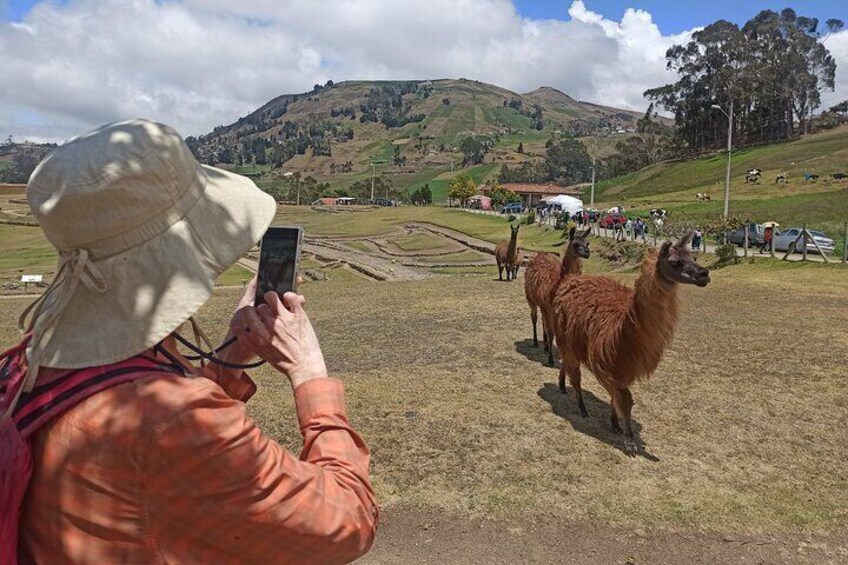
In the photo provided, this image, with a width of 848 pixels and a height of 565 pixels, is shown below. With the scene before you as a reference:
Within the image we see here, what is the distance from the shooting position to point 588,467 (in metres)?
5.57

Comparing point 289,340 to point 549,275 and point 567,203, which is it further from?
point 567,203

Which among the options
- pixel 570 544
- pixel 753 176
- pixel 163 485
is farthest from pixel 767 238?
pixel 753 176

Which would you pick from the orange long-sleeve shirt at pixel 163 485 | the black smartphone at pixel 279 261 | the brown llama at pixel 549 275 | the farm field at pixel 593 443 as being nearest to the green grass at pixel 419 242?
the farm field at pixel 593 443

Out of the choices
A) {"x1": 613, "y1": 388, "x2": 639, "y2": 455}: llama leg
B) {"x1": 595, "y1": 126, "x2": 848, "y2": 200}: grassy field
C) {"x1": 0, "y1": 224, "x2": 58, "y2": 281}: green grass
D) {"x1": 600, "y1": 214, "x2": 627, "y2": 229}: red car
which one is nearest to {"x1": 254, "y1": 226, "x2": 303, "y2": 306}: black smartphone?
{"x1": 613, "y1": 388, "x2": 639, "y2": 455}: llama leg

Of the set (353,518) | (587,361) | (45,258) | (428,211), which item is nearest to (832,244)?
(587,361)

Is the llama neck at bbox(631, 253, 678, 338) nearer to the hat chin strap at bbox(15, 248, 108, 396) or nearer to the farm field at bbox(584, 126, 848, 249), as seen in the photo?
the hat chin strap at bbox(15, 248, 108, 396)

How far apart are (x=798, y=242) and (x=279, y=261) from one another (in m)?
25.1

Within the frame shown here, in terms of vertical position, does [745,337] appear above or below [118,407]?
below

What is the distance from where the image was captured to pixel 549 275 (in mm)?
9289

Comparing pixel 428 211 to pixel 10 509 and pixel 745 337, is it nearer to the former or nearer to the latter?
pixel 745 337

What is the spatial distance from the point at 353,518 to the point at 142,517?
0.44m

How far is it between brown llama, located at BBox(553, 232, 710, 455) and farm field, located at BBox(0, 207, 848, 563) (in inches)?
20.3

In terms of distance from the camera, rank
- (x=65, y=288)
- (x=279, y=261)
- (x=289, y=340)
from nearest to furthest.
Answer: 1. (x=65, y=288)
2. (x=289, y=340)
3. (x=279, y=261)

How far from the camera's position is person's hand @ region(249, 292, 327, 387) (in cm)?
164
